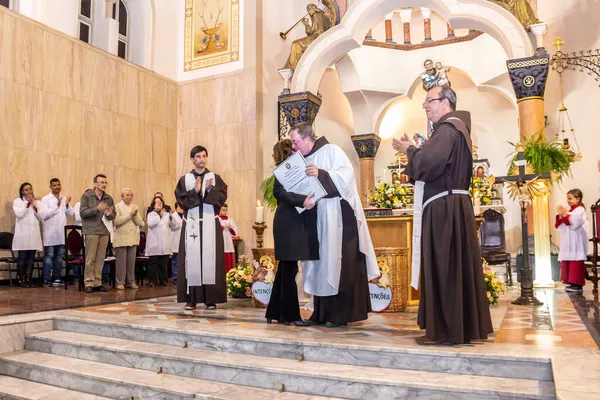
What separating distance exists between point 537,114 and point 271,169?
5.49 metres

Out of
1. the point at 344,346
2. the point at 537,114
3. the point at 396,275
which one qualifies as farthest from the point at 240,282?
the point at 537,114

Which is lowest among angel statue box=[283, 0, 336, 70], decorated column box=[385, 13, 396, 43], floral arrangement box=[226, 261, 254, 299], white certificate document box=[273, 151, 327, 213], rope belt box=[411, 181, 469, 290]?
floral arrangement box=[226, 261, 254, 299]

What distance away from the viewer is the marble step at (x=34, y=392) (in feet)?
13.0

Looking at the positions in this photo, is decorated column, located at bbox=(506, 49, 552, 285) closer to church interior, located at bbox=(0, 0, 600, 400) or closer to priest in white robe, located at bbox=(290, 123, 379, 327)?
church interior, located at bbox=(0, 0, 600, 400)

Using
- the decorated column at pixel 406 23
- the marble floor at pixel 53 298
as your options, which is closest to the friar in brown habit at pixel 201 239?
the marble floor at pixel 53 298

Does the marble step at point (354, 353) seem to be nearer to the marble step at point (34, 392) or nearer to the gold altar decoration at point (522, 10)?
the marble step at point (34, 392)

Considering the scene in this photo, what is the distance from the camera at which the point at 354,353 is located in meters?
3.74

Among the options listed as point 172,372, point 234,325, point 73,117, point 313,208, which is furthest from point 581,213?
point 73,117

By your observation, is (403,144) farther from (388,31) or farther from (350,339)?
(388,31)

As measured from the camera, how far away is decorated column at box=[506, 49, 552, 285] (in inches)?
337

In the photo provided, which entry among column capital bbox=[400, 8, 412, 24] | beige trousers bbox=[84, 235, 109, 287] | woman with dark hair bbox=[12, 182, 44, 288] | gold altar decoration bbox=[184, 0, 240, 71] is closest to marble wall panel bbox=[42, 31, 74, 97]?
woman with dark hair bbox=[12, 182, 44, 288]

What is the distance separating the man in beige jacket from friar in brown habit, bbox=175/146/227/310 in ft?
10.7

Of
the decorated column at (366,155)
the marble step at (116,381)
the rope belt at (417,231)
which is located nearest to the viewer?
the marble step at (116,381)

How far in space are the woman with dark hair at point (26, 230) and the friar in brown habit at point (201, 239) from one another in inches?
164
